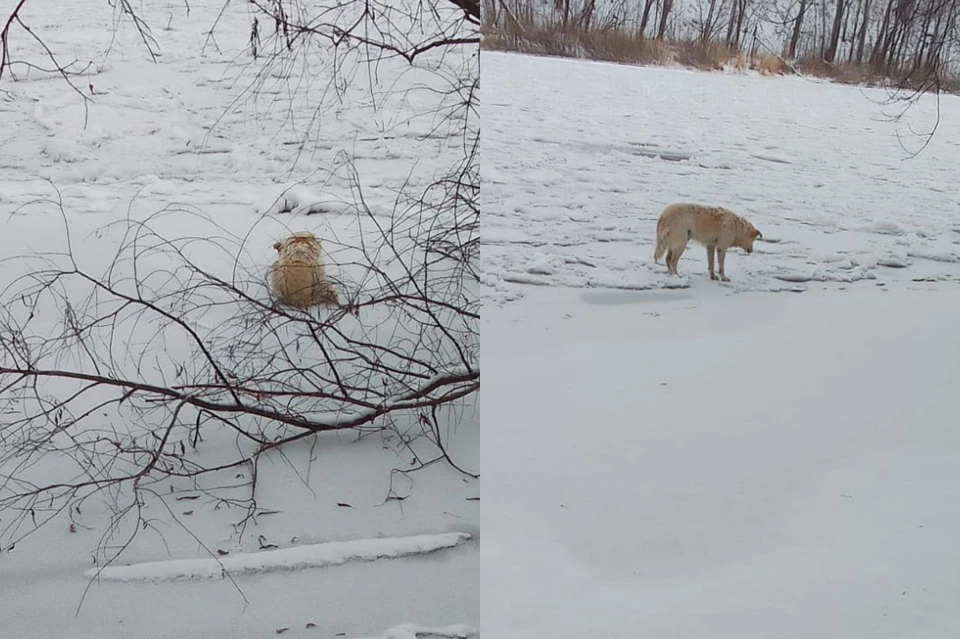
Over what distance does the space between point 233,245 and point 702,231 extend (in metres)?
0.91

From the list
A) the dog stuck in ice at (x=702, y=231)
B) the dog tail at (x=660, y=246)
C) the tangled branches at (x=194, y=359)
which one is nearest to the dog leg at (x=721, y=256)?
the dog stuck in ice at (x=702, y=231)

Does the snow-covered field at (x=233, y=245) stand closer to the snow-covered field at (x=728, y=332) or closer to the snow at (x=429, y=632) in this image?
the snow at (x=429, y=632)

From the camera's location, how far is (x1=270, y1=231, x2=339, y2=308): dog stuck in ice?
1.99 meters

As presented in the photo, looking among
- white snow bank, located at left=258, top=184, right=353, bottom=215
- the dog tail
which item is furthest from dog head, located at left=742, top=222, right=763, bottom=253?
white snow bank, located at left=258, top=184, right=353, bottom=215

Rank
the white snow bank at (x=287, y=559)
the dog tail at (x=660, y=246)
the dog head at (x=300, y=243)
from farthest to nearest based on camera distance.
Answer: the dog tail at (x=660, y=246) → the dog head at (x=300, y=243) → the white snow bank at (x=287, y=559)

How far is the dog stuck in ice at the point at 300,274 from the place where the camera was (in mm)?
1991

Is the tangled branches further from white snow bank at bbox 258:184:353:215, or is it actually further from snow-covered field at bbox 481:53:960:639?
snow-covered field at bbox 481:53:960:639

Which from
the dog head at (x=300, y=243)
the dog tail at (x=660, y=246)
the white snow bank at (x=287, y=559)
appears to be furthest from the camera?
the dog tail at (x=660, y=246)

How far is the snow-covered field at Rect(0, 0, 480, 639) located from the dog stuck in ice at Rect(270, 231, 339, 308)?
0.8 inches

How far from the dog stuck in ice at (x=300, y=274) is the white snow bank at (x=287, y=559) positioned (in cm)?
46

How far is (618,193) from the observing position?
6.97 ft

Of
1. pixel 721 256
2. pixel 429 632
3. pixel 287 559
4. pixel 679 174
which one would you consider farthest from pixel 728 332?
pixel 287 559

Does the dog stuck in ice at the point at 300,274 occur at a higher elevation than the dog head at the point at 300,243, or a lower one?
lower

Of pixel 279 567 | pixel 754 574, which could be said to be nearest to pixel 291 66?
pixel 279 567
